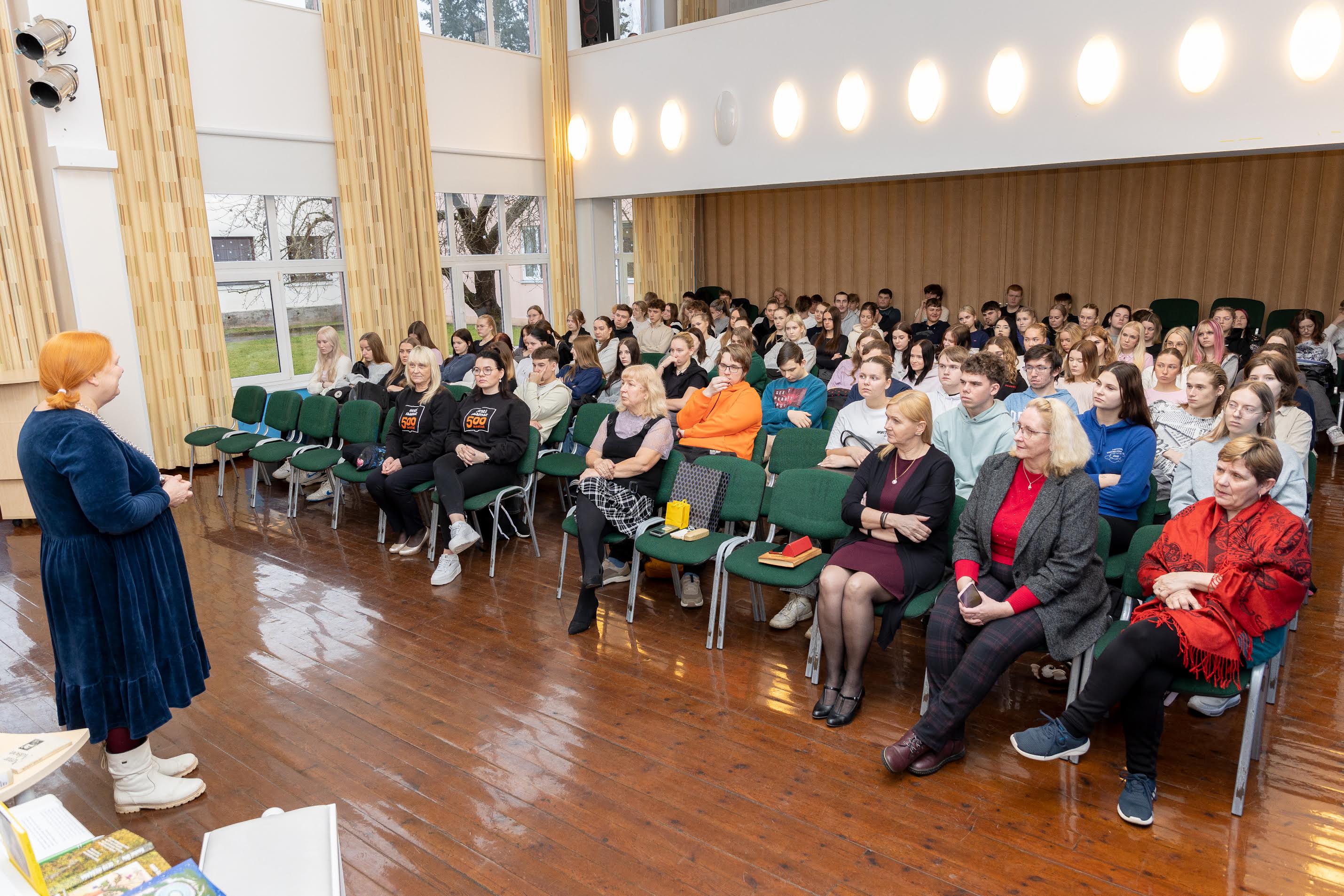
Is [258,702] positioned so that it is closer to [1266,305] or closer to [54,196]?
[54,196]

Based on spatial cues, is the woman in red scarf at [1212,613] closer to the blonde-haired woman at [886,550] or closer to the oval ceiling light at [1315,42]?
the blonde-haired woman at [886,550]

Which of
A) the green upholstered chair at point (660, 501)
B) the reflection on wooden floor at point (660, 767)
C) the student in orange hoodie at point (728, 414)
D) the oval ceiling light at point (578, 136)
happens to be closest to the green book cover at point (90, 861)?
the reflection on wooden floor at point (660, 767)

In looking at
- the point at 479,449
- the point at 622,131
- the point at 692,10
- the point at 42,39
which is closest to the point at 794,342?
the point at 479,449

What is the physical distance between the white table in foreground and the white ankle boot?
0.66 metres

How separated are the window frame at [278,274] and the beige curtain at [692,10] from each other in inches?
244

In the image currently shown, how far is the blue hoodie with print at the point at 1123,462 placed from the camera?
392 cm

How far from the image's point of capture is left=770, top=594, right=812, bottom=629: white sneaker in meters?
4.55

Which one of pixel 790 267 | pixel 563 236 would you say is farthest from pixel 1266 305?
pixel 563 236

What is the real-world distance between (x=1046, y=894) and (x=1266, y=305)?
10.2m

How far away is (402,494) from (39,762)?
3519 millimetres

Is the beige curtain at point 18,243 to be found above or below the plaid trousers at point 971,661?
above

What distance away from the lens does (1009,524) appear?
341 cm

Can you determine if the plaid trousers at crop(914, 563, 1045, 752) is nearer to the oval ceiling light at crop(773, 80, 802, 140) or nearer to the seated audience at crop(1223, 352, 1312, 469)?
the seated audience at crop(1223, 352, 1312, 469)

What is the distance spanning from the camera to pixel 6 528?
23.0 ft
